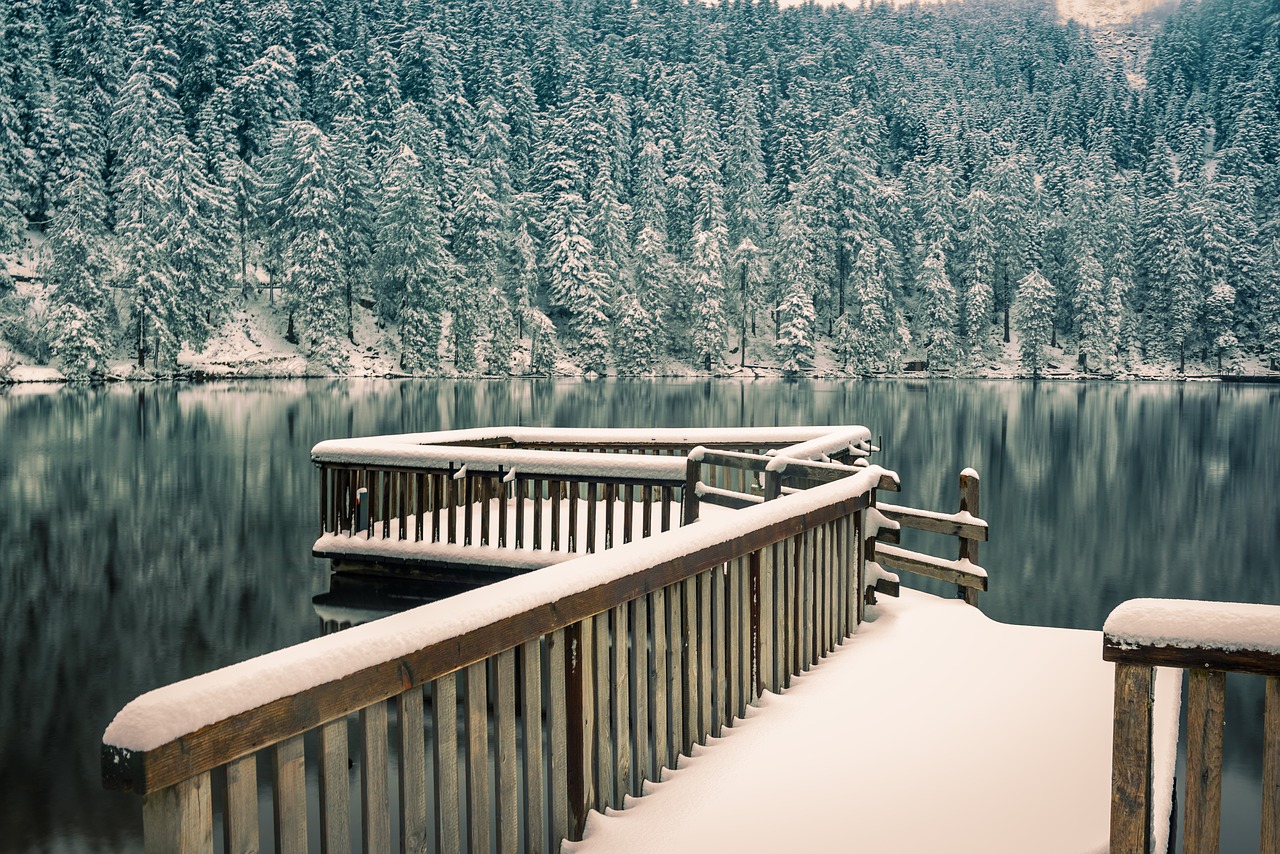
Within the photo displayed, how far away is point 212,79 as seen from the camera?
7344 cm

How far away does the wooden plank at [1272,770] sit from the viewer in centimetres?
258

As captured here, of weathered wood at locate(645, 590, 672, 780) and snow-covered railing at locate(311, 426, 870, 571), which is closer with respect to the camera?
weathered wood at locate(645, 590, 672, 780)

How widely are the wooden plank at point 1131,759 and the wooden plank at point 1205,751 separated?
0.10 metres

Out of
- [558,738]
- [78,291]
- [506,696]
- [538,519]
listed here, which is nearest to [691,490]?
[538,519]

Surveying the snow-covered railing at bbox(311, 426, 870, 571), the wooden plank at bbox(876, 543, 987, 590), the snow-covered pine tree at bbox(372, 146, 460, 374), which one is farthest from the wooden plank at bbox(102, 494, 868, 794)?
the snow-covered pine tree at bbox(372, 146, 460, 374)

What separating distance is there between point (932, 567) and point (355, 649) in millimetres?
6791

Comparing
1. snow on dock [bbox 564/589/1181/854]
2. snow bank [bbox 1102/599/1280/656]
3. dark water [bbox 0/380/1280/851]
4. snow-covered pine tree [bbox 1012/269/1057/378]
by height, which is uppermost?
snow-covered pine tree [bbox 1012/269/1057/378]

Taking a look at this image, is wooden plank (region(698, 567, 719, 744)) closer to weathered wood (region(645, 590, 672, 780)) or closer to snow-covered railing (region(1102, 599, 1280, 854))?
weathered wood (region(645, 590, 672, 780))

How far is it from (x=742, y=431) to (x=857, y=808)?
9.36 m

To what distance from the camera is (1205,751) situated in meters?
2.64

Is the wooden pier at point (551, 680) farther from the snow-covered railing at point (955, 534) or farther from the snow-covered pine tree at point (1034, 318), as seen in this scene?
the snow-covered pine tree at point (1034, 318)

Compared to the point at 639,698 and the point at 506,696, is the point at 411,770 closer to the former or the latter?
the point at 506,696

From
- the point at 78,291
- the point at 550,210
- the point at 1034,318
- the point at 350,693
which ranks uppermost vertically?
the point at 550,210

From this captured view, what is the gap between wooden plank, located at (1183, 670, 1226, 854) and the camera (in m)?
2.62
